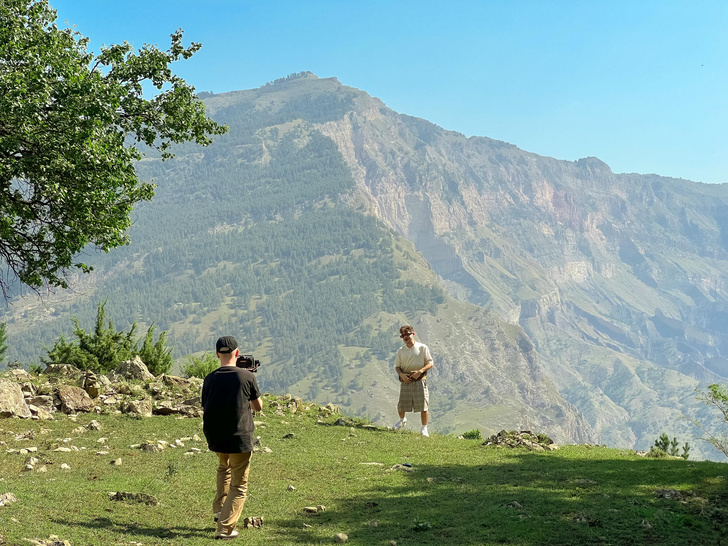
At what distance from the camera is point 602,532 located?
390 inches

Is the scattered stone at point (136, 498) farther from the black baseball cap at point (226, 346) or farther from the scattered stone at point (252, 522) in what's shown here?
the black baseball cap at point (226, 346)

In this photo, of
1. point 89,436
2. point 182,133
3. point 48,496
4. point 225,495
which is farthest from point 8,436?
point 182,133

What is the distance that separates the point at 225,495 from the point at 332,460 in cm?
592

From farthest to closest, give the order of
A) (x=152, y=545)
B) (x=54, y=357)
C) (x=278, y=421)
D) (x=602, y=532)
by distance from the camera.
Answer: (x=54, y=357)
(x=278, y=421)
(x=602, y=532)
(x=152, y=545)

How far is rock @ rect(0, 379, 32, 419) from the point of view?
1734 centimetres

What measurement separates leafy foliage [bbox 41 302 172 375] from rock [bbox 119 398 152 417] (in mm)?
7723

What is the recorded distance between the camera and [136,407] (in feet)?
63.7

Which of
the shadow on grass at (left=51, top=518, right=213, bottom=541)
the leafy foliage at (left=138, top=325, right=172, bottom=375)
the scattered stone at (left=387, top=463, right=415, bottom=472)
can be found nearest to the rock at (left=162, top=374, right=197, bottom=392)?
the leafy foliage at (left=138, top=325, right=172, bottom=375)

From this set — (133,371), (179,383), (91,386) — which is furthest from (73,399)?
(179,383)

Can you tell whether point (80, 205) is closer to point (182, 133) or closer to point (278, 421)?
point (182, 133)

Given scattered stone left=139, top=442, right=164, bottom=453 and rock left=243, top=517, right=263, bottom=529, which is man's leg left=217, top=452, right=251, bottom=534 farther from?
scattered stone left=139, top=442, right=164, bottom=453

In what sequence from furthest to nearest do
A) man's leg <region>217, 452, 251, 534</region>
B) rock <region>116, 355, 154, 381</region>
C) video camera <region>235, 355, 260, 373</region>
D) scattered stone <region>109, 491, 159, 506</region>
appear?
rock <region>116, 355, 154, 381</region> → scattered stone <region>109, 491, 159, 506</region> → video camera <region>235, 355, 260, 373</region> → man's leg <region>217, 452, 251, 534</region>

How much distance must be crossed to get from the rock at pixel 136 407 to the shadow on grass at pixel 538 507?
8.47m

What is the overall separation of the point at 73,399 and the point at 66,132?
8.35 metres
